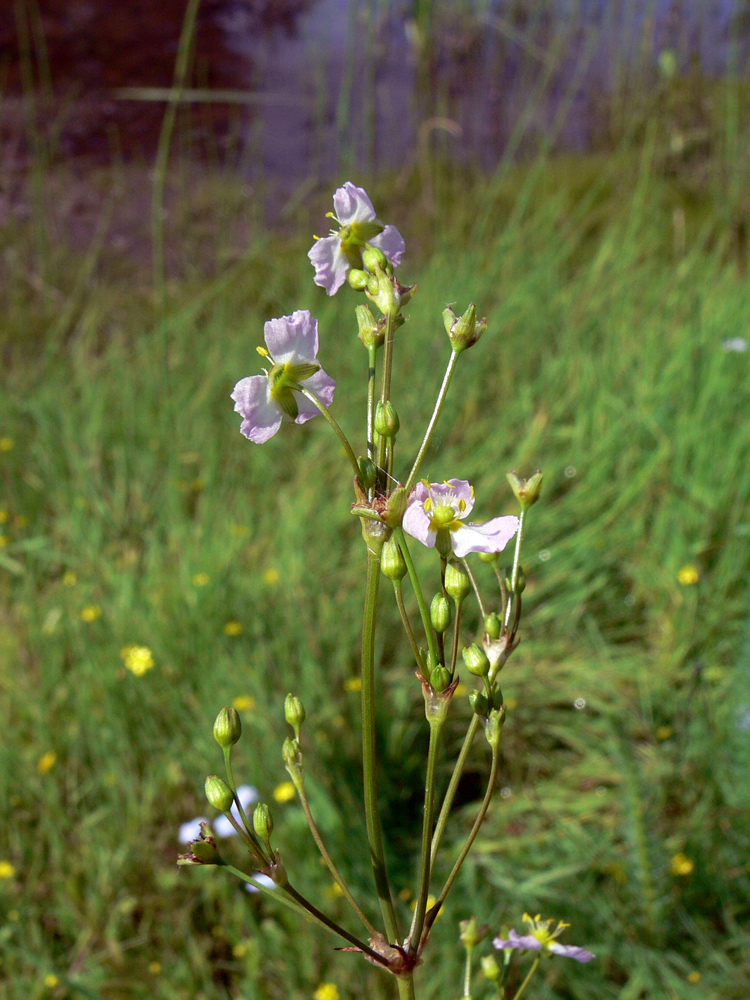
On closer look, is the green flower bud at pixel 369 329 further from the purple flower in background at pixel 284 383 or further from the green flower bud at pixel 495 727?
the green flower bud at pixel 495 727

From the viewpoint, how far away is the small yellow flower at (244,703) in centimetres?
150

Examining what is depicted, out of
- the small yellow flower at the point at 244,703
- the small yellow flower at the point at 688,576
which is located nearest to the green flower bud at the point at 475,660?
the small yellow flower at the point at 244,703

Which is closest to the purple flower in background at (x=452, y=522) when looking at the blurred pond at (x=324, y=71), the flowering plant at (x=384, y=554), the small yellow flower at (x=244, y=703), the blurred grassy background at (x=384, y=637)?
the flowering plant at (x=384, y=554)

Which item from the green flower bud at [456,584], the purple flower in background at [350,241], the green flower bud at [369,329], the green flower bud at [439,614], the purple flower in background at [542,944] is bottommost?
the purple flower in background at [542,944]

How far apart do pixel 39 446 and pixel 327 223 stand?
251cm

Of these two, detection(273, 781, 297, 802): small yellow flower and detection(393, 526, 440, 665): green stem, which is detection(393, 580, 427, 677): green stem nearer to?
detection(393, 526, 440, 665): green stem

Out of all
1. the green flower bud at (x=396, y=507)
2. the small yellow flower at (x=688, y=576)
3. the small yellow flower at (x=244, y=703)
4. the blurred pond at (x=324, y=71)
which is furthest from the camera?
the blurred pond at (x=324, y=71)

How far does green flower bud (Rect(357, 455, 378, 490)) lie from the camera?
534 millimetres

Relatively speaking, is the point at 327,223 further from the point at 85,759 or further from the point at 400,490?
the point at 400,490

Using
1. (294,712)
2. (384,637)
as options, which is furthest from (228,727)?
(384,637)

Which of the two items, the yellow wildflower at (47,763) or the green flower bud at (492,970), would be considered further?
the yellow wildflower at (47,763)

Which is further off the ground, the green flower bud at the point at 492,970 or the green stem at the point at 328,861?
the green stem at the point at 328,861

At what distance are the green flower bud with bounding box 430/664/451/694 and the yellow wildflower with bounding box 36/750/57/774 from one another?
3.83 feet

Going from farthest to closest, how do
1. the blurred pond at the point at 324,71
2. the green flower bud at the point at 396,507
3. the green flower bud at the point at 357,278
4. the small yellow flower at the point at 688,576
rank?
the blurred pond at the point at 324,71
the small yellow flower at the point at 688,576
the green flower bud at the point at 357,278
the green flower bud at the point at 396,507
